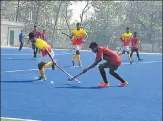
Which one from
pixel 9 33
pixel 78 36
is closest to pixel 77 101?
pixel 78 36

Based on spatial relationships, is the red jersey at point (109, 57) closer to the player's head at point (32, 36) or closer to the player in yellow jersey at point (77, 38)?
the player's head at point (32, 36)

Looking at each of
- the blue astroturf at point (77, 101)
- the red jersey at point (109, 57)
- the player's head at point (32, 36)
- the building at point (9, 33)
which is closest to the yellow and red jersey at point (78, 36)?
the blue astroturf at point (77, 101)

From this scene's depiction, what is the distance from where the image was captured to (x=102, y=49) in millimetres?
10383

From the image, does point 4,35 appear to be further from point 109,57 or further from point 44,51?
point 109,57

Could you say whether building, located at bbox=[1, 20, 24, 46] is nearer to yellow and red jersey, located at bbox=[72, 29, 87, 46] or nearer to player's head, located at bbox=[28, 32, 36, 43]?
yellow and red jersey, located at bbox=[72, 29, 87, 46]

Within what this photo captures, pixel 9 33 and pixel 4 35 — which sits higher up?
pixel 9 33

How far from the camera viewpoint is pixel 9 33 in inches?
2052

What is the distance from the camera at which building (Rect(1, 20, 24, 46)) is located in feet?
167

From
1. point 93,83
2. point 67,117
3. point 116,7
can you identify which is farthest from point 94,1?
point 67,117

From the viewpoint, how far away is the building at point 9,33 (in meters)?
50.9

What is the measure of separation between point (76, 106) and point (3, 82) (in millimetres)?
4125

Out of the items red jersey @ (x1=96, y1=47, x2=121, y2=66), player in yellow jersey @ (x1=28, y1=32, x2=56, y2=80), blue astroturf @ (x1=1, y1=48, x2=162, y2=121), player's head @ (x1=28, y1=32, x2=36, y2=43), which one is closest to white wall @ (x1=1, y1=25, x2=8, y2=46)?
blue astroturf @ (x1=1, y1=48, x2=162, y2=121)

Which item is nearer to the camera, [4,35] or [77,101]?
[77,101]

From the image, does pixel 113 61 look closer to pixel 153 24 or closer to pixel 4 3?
pixel 153 24
